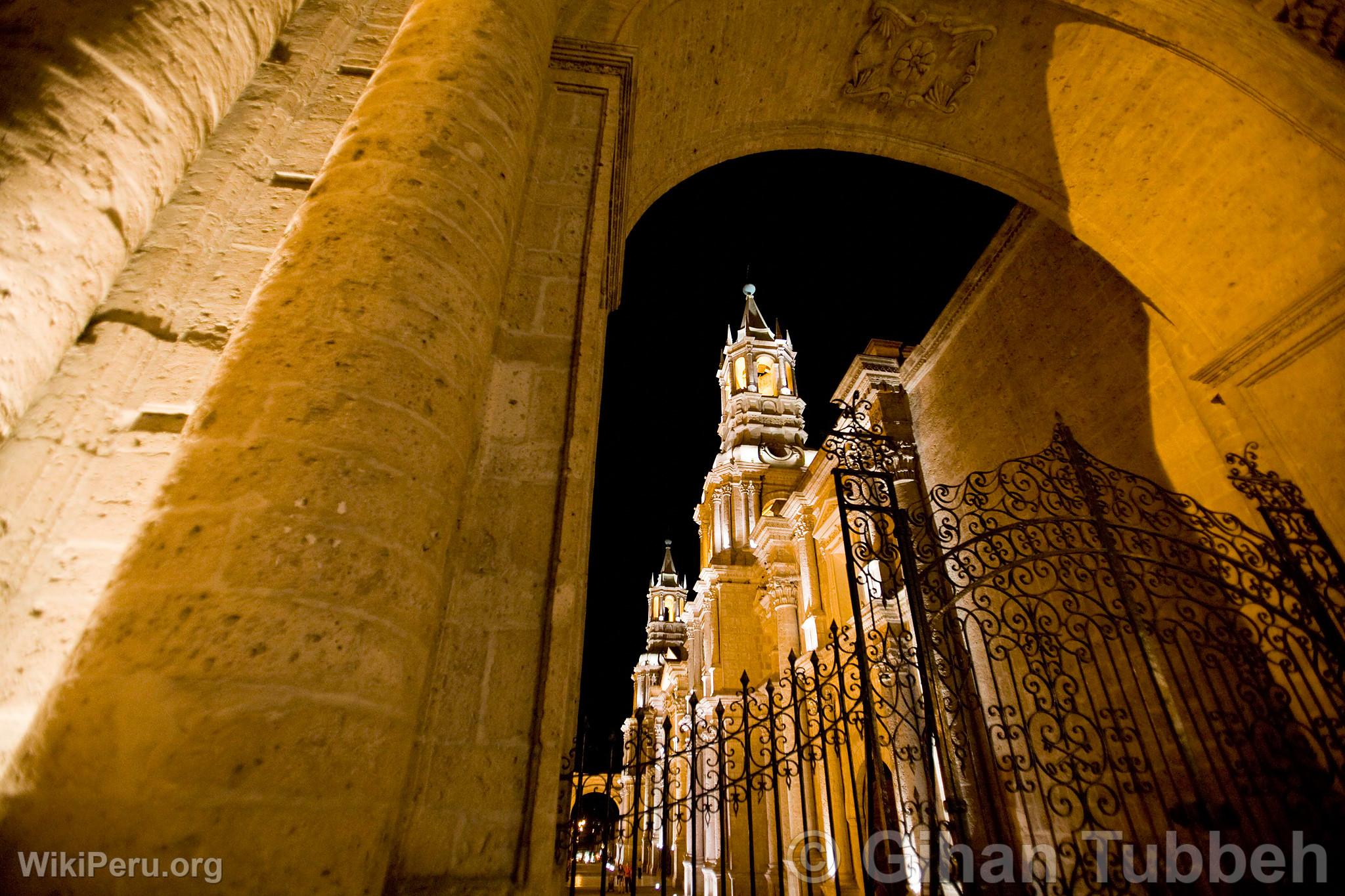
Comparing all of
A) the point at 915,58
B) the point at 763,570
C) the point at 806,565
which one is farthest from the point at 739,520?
the point at 915,58

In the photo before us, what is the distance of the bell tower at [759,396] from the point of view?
857 inches

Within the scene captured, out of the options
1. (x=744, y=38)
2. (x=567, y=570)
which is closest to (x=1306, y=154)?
(x=744, y=38)

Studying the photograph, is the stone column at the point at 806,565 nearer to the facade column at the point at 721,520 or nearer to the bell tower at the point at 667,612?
the facade column at the point at 721,520

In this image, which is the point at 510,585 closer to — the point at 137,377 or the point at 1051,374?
the point at 137,377

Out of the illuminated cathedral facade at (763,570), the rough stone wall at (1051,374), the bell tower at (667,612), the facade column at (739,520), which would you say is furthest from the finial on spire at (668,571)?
the rough stone wall at (1051,374)

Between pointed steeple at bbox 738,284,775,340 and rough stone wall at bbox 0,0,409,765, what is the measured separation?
909 inches

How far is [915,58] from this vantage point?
5.16 metres

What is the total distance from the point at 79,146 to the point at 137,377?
28.0 inches

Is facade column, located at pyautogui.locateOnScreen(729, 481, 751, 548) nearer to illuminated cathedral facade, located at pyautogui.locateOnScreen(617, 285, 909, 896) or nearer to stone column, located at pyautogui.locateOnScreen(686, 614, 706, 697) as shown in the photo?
illuminated cathedral facade, located at pyautogui.locateOnScreen(617, 285, 909, 896)

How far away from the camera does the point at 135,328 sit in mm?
2092

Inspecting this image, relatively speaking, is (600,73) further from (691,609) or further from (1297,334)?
(691,609)

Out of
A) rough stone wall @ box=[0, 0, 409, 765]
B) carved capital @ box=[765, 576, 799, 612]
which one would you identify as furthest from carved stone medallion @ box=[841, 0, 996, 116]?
carved capital @ box=[765, 576, 799, 612]

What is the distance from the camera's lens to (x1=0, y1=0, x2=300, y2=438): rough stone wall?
152 centimetres

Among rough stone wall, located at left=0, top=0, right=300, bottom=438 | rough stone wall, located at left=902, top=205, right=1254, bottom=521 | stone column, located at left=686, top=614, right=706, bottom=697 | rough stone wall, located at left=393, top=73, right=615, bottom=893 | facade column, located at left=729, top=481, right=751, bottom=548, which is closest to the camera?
rough stone wall, located at left=0, top=0, right=300, bottom=438
